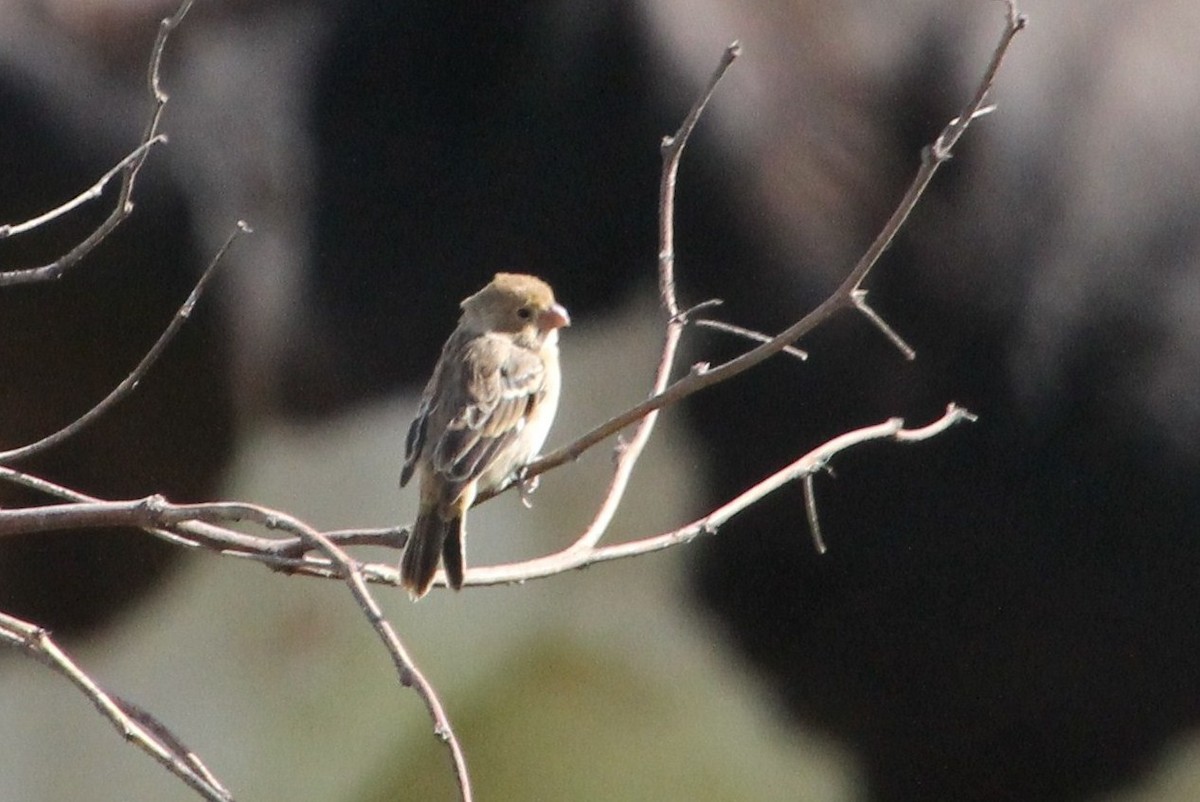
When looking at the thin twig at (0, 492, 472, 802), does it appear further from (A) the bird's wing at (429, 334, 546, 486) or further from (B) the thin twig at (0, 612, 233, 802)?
(A) the bird's wing at (429, 334, 546, 486)

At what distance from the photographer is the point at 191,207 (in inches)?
117

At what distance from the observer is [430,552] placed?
2430 mm

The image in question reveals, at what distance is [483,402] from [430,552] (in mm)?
401

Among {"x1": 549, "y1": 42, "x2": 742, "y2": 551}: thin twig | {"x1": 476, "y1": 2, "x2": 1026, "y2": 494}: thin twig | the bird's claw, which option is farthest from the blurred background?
{"x1": 476, "y1": 2, "x2": 1026, "y2": 494}: thin twig

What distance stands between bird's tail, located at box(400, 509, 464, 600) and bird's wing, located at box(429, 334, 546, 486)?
0.09 metres

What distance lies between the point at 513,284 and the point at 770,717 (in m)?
0.97

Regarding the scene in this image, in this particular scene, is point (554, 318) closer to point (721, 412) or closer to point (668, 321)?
point (721, 412)

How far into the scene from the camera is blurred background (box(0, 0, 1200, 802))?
3.05 metres

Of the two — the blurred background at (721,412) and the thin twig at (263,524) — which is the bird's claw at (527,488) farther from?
the thin twig at (263,524)

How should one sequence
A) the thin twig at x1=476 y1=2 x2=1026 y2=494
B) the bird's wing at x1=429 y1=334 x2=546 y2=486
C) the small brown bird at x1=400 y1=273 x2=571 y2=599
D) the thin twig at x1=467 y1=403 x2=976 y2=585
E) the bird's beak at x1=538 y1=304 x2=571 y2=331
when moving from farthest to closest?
the bird's beak at x1=538 y1=304 x2=571 y2=331 → the bird's wing at x1=429 y1=334 x2=546 y2=486 → the small brown bird at x1=400 y1=273 x2=571 y2=599 → the thin twig at x1=467 y1=403 x2=976 y2=585 → the thin twig at x1=476 y1=2 x2=1026 y2=494

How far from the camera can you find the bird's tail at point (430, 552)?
7.78ft

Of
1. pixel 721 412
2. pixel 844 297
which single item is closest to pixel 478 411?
pixel 721 412

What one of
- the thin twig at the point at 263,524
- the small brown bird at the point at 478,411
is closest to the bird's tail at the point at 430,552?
the small brown bird at the point at 478,411

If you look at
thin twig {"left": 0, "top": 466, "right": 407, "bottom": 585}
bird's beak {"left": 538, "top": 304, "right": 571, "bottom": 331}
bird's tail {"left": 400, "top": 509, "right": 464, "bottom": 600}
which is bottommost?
thin twig {"left": 0, "top": 466, "right": 407, "bottom": 585}
